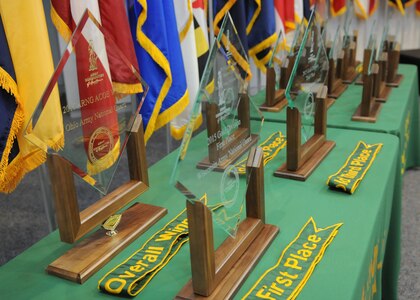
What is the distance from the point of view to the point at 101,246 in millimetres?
912

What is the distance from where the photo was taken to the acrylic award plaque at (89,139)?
2.70ft

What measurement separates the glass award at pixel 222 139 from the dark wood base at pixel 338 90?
1.07m

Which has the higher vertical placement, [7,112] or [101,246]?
[7,112]

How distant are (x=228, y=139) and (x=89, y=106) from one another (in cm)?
27

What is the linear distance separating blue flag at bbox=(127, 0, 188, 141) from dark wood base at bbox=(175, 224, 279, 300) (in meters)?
0.71

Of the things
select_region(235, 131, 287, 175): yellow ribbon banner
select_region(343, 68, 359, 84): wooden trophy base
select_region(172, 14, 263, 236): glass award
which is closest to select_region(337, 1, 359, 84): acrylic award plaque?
select_region(343, 68, 359, 84): wooden trophy base

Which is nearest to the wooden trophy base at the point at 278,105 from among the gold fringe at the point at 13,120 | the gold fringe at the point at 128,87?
the gold fringe at the point at 128,87

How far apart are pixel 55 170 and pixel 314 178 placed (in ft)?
2.22

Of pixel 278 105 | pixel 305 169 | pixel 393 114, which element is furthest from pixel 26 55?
pixel 393 114

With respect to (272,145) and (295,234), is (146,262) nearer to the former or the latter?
(295,234)

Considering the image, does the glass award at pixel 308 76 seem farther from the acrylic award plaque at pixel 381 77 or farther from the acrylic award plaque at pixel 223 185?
the acrylic award plaque at pixel 381 77

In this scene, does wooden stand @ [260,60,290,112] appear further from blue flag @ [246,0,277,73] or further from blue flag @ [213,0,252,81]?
blue flag @ [246,0,277,73]

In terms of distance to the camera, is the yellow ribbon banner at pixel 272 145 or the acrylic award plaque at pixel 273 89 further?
the acrylic award plaque at pixel 273 89

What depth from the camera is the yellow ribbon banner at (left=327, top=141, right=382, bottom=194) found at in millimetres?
1121
